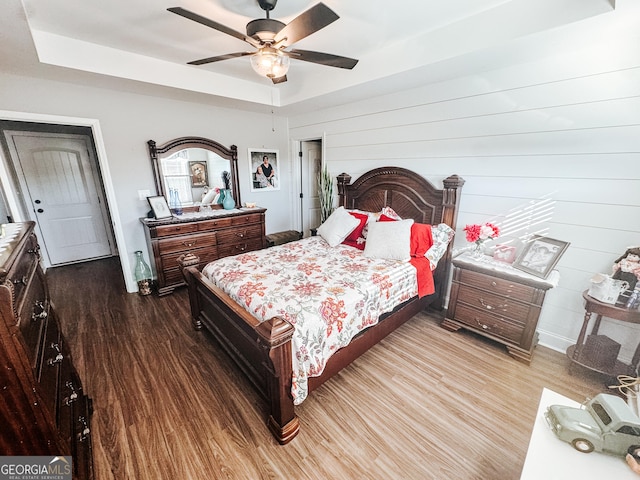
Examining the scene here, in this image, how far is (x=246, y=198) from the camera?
451 centimetres

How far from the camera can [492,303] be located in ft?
7.84

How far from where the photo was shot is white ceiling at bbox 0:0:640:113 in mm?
1829

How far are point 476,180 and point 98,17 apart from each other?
140 inches

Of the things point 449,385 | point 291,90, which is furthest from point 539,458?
point 291,90

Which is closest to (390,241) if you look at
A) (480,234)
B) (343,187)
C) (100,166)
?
(480,234)

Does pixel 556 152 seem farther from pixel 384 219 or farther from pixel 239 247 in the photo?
pixel 239 247

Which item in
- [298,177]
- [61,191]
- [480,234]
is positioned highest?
[298,177]

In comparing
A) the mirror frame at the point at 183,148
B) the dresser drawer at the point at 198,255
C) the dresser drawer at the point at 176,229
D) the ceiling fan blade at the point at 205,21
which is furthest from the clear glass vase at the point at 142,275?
the ceiling fan blade at the point at 205,21

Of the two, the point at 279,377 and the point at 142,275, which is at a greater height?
the point at 279,377

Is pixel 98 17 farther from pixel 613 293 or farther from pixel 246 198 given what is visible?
pixel 613 293

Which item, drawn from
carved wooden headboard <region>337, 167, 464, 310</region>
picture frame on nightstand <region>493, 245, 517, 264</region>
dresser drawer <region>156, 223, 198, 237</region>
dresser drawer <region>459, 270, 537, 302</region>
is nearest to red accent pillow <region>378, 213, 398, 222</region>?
carved wooden headboard <region>337, 167, 464, 310</region>

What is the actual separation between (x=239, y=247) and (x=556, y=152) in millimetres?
3808

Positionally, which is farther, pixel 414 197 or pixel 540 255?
pixel 414 197

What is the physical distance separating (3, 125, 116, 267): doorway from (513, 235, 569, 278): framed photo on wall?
6080mm
